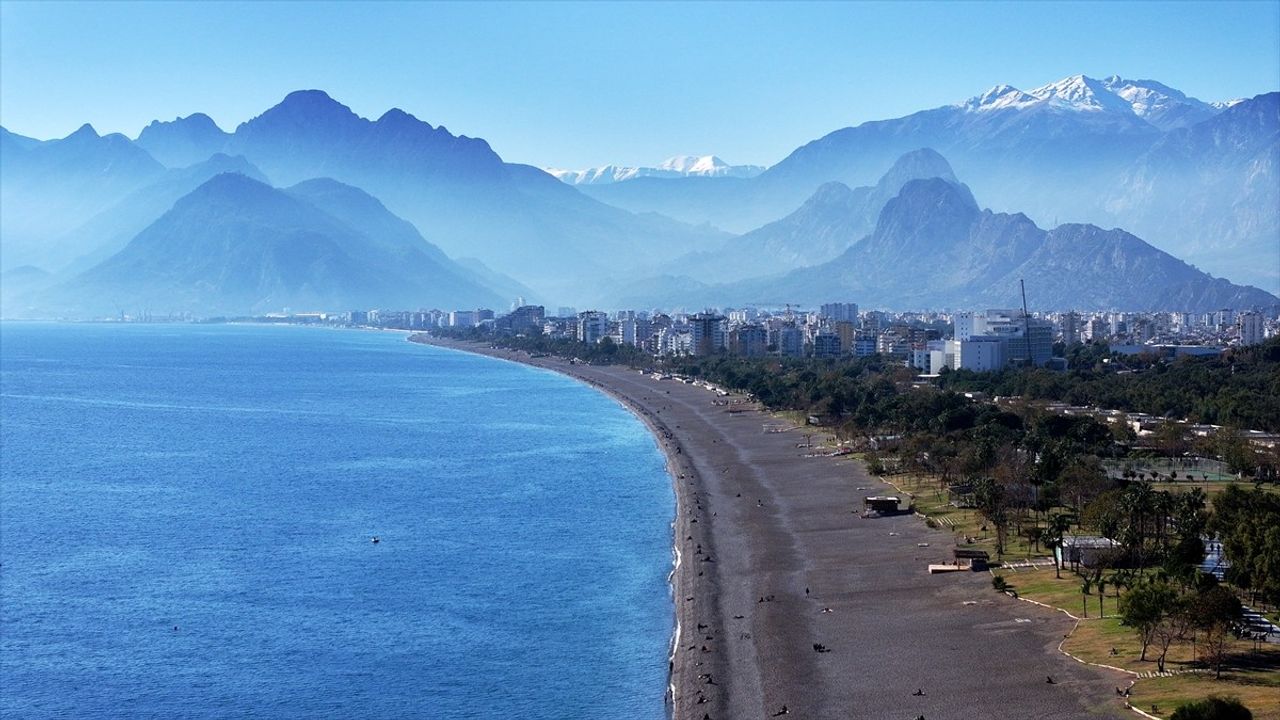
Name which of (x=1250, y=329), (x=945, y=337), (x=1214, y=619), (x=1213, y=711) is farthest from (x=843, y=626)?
(x=1250, y=329)

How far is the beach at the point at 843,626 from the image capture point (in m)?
28.0

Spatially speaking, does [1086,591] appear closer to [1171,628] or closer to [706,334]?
[1171,628]

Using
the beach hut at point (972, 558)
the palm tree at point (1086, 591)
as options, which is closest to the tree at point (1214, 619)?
the palm tree at point (1086, 591)

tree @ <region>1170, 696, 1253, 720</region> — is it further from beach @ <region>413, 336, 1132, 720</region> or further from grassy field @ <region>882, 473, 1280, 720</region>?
beach @ <region>413, 336, 1132, 720</region>

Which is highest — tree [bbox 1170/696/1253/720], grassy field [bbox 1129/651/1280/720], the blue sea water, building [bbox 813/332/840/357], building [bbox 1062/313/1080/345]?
building [bbox 1062/313/1080/345]

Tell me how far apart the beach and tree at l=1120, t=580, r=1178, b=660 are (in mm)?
1235

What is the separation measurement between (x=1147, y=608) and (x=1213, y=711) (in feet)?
16.7

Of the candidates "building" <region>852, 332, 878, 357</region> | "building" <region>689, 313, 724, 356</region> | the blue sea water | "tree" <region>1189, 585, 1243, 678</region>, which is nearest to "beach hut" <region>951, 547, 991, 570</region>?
the blue sea water

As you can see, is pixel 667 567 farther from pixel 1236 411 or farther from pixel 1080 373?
pixel 1080 373

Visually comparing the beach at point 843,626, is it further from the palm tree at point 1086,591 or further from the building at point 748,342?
the building at point 748,342

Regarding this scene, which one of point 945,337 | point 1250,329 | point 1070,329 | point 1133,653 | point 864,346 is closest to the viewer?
point 1133,653

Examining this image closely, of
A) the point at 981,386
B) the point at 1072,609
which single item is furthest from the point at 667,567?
the point at 981,386

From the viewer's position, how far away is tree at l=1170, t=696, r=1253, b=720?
23.1 meters

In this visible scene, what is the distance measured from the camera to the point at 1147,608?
2814cm
